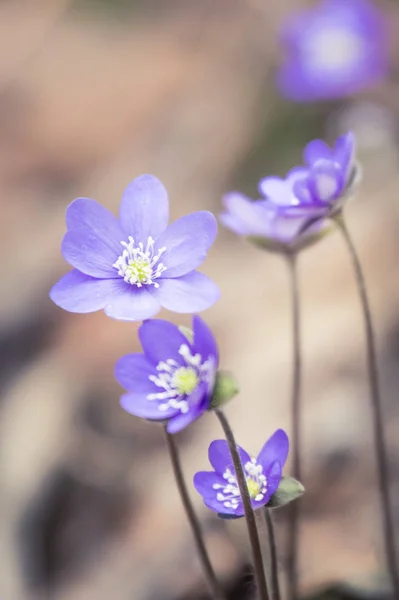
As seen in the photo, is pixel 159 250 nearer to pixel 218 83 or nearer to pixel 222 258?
pixel 222 258

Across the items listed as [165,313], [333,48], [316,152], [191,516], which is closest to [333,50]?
[333,48]

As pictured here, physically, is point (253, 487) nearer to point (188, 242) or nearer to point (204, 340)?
point (204, 340)

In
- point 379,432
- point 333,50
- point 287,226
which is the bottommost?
point 379,432

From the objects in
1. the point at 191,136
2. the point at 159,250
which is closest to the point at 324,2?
the point at 191,136

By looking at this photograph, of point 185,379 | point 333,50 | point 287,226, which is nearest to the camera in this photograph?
point 185,379

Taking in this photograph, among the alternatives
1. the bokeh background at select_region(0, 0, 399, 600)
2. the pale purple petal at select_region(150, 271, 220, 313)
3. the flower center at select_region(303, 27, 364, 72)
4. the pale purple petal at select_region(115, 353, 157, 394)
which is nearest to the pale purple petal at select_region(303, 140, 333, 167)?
the pale purple petal at select_region(150, 271, 220, 313)

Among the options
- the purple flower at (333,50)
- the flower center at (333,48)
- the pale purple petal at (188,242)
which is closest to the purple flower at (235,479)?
the pale purple petal at (188,242)

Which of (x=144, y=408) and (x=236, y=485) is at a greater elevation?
(x=144, y=408)
